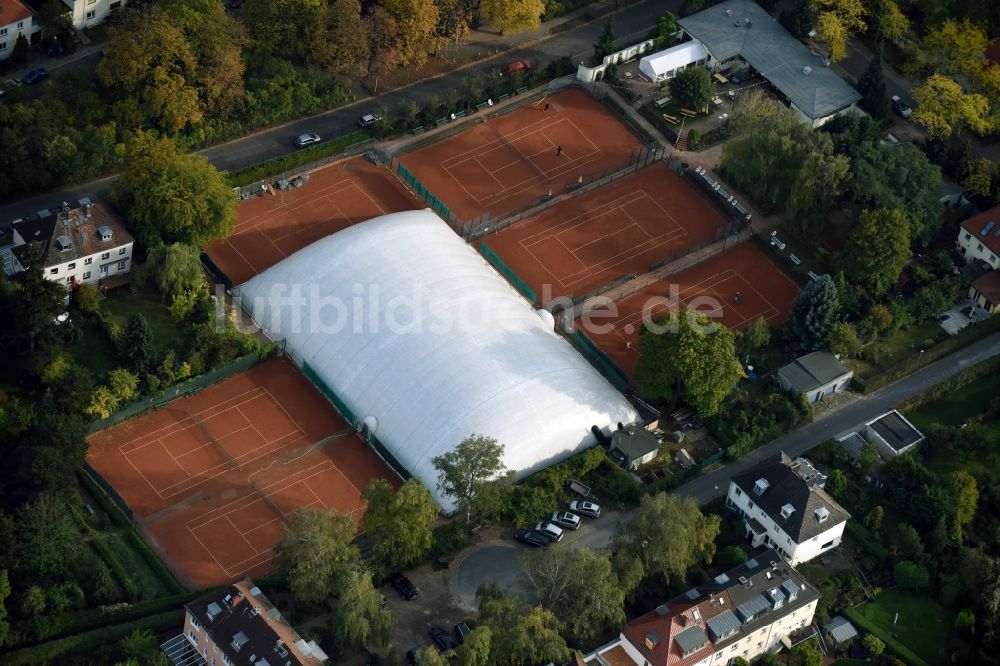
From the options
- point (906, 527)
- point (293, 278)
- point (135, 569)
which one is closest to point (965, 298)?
point (906, 527)

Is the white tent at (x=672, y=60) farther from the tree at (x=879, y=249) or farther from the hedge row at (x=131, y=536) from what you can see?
the hedge row at (x=131, y=536)

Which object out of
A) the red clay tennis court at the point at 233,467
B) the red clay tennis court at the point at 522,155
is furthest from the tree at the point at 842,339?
the red clay tennis court at the point at 233,467

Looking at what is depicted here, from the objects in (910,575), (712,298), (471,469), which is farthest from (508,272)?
(910,575)

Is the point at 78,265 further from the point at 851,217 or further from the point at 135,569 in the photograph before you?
the point at 851,217

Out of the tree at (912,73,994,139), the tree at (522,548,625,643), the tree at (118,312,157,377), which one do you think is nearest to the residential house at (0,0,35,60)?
the tree at (118,312,157,377)

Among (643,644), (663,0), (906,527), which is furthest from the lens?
(663,0)

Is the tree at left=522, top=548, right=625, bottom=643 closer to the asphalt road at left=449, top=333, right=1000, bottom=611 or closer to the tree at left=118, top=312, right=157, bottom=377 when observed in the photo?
the asphalt road at left=449, top=333, right=1000, bottom=611

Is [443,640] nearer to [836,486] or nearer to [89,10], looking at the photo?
[836,486]
